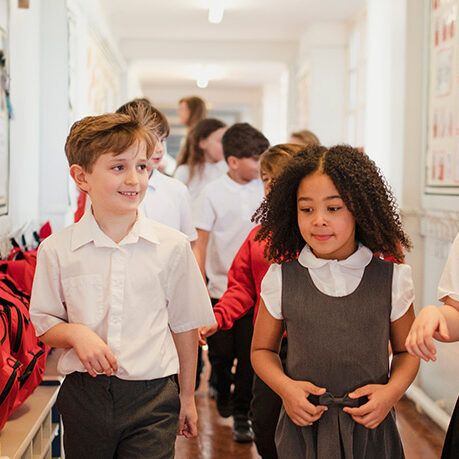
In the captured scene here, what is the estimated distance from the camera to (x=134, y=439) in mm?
2115

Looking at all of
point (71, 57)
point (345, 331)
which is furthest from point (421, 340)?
point (71, 57)

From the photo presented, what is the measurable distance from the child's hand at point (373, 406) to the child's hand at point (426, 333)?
0.68 feet

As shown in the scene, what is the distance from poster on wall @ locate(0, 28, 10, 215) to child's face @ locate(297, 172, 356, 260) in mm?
1920

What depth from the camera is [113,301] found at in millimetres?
2084

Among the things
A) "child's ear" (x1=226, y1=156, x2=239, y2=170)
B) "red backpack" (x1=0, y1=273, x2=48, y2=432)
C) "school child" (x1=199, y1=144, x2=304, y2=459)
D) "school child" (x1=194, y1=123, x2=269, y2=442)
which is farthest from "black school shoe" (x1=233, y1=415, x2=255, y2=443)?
"red backpack" (x1=0, y1=273, x2=48, y2=432)

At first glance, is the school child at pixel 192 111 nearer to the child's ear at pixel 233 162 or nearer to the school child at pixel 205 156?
the school child at pixel 205 156

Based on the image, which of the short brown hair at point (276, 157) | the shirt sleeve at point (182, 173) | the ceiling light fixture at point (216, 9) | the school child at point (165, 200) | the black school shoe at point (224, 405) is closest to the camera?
the short brown hair at point (276, 157)

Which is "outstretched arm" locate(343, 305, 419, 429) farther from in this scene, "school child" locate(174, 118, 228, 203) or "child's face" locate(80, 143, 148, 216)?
"school child" locate(174, 118, 228, 203)

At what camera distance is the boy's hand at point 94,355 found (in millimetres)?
1975

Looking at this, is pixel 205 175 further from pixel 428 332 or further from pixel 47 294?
pixel 428 332

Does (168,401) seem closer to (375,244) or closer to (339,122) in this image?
(375,244)

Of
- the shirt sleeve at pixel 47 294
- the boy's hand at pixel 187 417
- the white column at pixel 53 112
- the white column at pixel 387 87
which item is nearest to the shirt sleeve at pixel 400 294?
the boy's hand at pixel 187 417

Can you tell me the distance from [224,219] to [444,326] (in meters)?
2.32

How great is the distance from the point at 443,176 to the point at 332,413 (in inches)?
101
